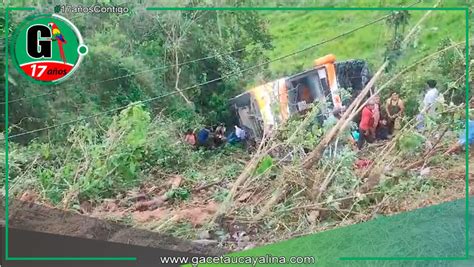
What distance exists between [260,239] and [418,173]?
955 millimetres

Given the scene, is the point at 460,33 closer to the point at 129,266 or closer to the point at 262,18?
the point at 262,18

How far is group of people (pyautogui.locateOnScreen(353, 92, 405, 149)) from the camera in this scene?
144 inches

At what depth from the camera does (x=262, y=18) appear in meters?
3.60

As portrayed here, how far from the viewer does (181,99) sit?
3621mm

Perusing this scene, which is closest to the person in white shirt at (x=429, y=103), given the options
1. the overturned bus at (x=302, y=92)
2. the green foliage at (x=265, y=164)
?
A: the overturned bus at (x=302, y=92)

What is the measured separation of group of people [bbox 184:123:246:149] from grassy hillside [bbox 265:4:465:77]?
391mm

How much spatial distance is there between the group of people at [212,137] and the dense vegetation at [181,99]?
4 cm

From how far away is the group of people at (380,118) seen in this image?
3646 millimetres

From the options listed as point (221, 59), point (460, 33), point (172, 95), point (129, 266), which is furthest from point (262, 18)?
point (129, 266)

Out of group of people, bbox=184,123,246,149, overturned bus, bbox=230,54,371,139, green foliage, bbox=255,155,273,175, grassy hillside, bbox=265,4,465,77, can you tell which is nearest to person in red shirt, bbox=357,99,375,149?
overturned bus, bbox=230,54,371,139

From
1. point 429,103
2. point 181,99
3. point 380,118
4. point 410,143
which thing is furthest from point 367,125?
point 181,99

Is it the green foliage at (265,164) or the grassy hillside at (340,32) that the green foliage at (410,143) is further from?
the green foliage at (265,164)

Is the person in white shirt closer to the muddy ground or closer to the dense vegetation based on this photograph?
the dense vegetation

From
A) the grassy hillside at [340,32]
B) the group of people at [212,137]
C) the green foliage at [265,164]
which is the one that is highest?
the grassy hillside at [340,32]
